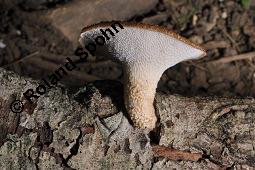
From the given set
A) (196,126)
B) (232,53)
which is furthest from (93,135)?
(232,53)

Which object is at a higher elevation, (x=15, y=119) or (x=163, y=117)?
(x=15, y=119)

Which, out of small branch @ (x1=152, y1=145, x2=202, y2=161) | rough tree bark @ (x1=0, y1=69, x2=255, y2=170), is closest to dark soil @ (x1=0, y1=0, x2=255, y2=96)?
rough tree bark @ (x1=0, y1=69, x2=255, y2=170)

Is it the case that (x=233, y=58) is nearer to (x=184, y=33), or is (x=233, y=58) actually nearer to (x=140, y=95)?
(x=184, y=33)

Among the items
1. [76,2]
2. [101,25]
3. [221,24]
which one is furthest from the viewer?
[221,24]

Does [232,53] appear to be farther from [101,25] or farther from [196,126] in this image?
[101,25]

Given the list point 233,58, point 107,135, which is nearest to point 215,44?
point 233,58

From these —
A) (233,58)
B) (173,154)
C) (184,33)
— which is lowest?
(173,154)

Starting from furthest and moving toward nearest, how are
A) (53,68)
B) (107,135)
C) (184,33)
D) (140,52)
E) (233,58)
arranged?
(184,33) < (233,58) < (53,68) < (107,135) < (140,52)
